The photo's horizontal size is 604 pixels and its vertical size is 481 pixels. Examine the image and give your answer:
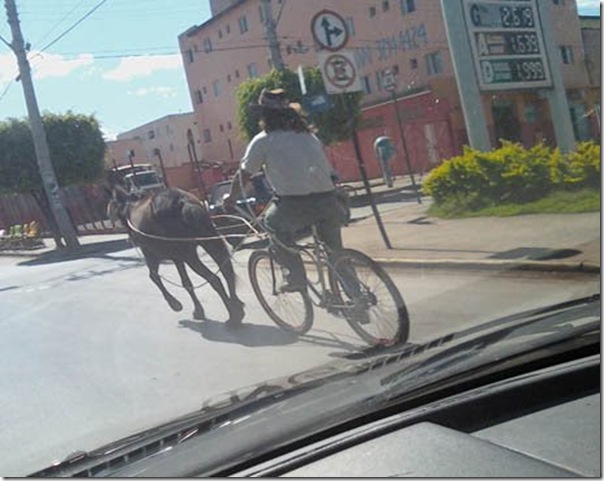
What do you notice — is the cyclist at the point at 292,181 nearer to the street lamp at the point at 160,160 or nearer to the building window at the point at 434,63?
the street lamp at the point at 160,160

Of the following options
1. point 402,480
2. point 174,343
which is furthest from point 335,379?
point 174,343

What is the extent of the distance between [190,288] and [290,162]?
6.93ft

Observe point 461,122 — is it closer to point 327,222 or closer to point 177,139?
point 177,139

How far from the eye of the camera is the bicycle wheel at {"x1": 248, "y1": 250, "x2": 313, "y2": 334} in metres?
6.07

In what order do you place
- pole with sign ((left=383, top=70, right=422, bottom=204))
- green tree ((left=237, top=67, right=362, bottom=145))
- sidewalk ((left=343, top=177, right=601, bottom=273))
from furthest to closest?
pole with sign ((left=383, top=70, right=422, bottom=204)) < green tree ((left=237, top=67, right=362, bottom=145)) < sidewalk ((left=343, top=177, right=601, bottom=273))

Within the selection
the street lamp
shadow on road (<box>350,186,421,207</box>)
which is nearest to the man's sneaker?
the street lamp

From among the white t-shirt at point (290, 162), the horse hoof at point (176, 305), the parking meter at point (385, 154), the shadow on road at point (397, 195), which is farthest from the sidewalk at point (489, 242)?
the parking meter at point (385, 154)

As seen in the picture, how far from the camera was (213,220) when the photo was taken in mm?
6898

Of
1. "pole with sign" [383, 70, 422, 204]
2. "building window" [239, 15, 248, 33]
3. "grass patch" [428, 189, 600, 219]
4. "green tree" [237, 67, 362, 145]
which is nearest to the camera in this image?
"green tree" [237, 67, 362, 145]

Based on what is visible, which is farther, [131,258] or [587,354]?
[131,258]

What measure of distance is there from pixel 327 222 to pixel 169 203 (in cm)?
170

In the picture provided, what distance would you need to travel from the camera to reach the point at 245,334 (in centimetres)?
647

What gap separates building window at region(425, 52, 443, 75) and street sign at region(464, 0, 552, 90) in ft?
11.0

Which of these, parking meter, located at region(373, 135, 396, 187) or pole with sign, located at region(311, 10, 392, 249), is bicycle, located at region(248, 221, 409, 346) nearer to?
pole with sign, located at region(311, 10, 392, 249)
